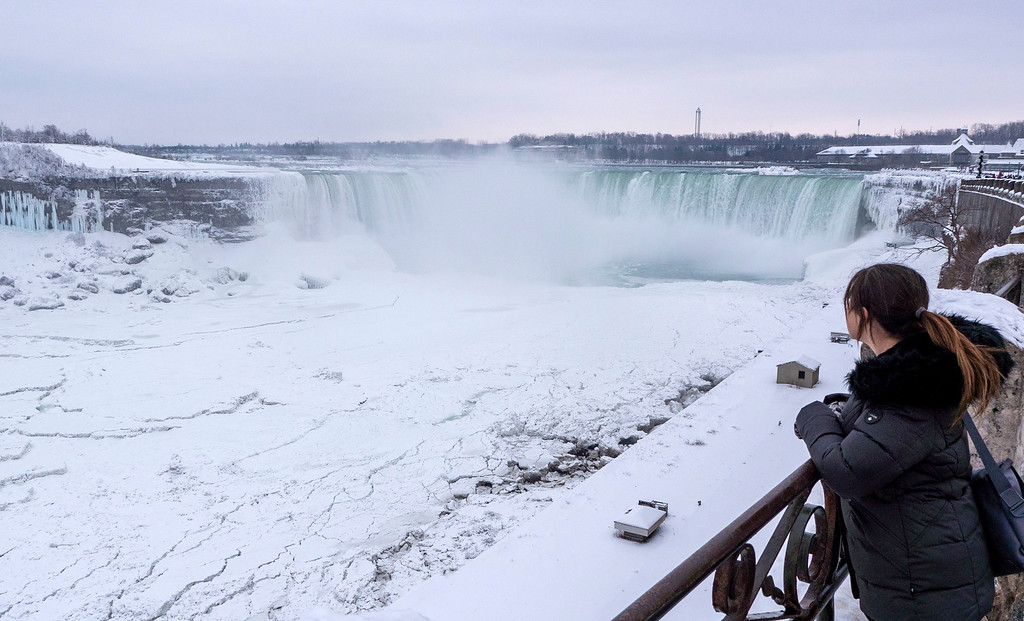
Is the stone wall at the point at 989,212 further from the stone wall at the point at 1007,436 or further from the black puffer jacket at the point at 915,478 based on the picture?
the black puffer jacket at the point at 915,478

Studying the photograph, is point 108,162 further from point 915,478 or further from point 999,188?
point 999,188

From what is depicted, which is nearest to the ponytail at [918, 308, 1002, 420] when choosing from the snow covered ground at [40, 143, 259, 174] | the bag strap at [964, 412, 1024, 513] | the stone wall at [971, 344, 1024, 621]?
the bag strap at [964, 412, 1024, 513]

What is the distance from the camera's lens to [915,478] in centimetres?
172

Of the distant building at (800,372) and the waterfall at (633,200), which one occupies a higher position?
the waterfall at (633,200)

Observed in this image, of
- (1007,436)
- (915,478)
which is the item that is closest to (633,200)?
(1007,436)

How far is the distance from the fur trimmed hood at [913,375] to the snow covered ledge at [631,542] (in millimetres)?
1025

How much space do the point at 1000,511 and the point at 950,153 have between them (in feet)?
206

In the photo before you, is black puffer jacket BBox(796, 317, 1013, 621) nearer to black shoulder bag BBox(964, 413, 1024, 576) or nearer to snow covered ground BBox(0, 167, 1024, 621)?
black shoulder bag BBox(964, 413, 1024, 576)

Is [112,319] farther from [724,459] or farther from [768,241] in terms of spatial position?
[768,241]

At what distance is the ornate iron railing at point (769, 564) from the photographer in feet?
4.58

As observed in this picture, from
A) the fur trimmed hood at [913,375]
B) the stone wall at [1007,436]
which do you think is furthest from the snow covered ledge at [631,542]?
the fur trimmed hood at [913,375]

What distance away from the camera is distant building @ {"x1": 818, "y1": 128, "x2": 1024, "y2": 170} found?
5091 centimetres

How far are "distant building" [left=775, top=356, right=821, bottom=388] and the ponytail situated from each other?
8.01m

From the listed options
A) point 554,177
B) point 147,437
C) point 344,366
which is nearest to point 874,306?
point 147,437
